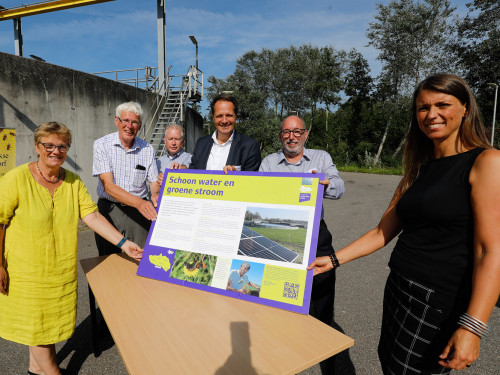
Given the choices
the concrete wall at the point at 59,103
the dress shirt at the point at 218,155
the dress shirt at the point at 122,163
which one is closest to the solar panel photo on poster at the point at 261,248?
the dress shirt at the point at 218,155

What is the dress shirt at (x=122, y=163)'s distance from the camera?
2.92 m

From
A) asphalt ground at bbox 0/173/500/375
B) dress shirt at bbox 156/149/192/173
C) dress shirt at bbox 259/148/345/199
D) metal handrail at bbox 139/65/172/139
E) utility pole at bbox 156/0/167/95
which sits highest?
utility pole at bbox 156/0/167/95

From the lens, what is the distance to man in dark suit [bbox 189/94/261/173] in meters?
2.76

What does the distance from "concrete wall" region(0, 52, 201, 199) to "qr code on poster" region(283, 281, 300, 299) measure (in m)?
7.15

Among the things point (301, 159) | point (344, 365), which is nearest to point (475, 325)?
point (301, 159)

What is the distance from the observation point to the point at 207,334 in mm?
1454

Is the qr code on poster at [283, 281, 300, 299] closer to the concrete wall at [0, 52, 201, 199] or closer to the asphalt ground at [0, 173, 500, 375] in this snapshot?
the asphalt ground at [0, 173, 500, 375]

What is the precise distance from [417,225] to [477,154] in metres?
0.40

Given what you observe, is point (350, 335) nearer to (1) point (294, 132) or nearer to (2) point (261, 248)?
(2) point (261, 248)

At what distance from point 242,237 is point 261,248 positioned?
0.50 feet

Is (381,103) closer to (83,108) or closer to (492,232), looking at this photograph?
(83,108)

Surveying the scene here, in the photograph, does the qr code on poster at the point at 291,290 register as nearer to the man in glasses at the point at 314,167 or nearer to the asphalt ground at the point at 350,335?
the man in glasses at the point at 314,167

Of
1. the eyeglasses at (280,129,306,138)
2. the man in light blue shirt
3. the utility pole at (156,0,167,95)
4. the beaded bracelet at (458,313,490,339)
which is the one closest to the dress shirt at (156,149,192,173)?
the man in light blue shirt

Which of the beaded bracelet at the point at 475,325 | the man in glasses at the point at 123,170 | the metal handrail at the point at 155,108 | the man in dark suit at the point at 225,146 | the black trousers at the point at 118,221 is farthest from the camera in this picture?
the metal handrail at the point at 155,108
